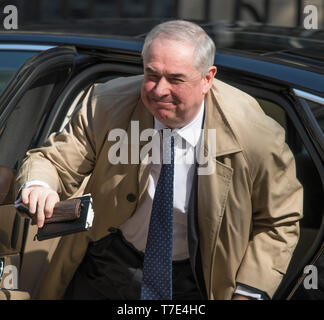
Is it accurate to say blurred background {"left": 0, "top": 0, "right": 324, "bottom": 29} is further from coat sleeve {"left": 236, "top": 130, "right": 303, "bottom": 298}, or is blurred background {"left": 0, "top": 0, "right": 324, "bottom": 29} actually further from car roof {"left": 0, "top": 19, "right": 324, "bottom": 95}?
coat sleeve {"left": 236, "top": 130, "right": 303, "bottom": 298}

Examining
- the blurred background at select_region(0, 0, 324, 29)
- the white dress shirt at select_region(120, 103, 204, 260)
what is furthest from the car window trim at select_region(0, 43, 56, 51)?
the blurred background at select_region(0, 0, 324, 29)

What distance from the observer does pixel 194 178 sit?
2.54 meters

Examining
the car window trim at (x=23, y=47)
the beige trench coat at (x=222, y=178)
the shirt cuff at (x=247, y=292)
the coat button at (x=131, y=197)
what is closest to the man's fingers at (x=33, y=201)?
the beige trench coat at (x=222, y=178)

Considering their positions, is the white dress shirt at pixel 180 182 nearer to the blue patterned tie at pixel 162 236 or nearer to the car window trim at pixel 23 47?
the blue patterned tie at pixel 162 236

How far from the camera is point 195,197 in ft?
8.29

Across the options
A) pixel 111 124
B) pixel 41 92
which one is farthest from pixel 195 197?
pixel 41 92

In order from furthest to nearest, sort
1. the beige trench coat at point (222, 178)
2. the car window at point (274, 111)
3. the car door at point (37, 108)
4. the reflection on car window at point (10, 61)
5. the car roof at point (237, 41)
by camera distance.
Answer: the reflection on car window at point (10, 61) < the car door at point (37, 108) < the car window at point (274, 111) < the car roof at point (237, 41) < the beige trench coat at point (222, 178)

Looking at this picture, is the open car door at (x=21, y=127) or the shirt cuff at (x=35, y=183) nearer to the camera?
the shirt cuff at (x=35, y=183)

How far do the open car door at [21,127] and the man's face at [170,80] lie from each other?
660 mm

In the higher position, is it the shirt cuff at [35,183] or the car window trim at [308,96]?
A: the car window trim at [308,96]

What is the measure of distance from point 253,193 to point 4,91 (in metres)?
1.02

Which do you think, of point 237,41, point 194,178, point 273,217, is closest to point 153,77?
point 194,178

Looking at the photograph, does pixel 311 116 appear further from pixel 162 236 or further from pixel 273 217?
pixel 162 236

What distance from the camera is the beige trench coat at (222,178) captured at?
97.8 inches
